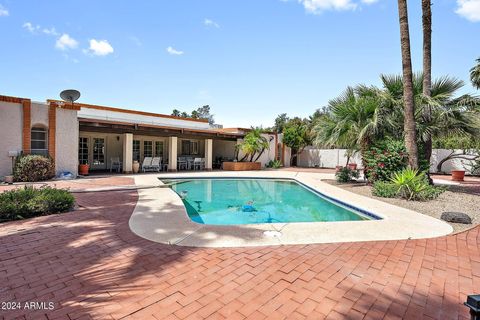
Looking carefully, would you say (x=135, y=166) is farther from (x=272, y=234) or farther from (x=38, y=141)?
(x=272, y=234)

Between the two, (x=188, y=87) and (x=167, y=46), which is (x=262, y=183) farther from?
(x=188, y=87)

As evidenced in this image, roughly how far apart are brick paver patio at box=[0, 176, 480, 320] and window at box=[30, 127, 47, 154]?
9.48 m

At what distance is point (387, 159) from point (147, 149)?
16.1 m

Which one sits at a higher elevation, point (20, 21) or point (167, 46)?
point (167, 46)

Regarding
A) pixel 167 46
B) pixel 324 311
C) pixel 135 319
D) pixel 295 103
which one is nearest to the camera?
pixel 135 319

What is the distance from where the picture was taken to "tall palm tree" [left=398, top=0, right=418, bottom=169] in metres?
9.30

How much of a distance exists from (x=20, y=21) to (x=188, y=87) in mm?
12540

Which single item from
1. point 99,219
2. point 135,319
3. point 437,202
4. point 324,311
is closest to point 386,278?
point 324,311

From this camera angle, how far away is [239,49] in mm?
13992

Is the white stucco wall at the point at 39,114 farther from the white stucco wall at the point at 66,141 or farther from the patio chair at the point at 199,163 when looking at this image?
the patio chair at the point at 199,163

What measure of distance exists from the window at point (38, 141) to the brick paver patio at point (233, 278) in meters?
9.48

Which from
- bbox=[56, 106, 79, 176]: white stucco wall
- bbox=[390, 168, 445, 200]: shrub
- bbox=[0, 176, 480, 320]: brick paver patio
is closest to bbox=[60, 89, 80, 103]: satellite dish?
bbox=[56, 106, 79, 176]: white stucco wall

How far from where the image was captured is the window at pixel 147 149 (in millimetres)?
19391

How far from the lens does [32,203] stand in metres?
5.66
